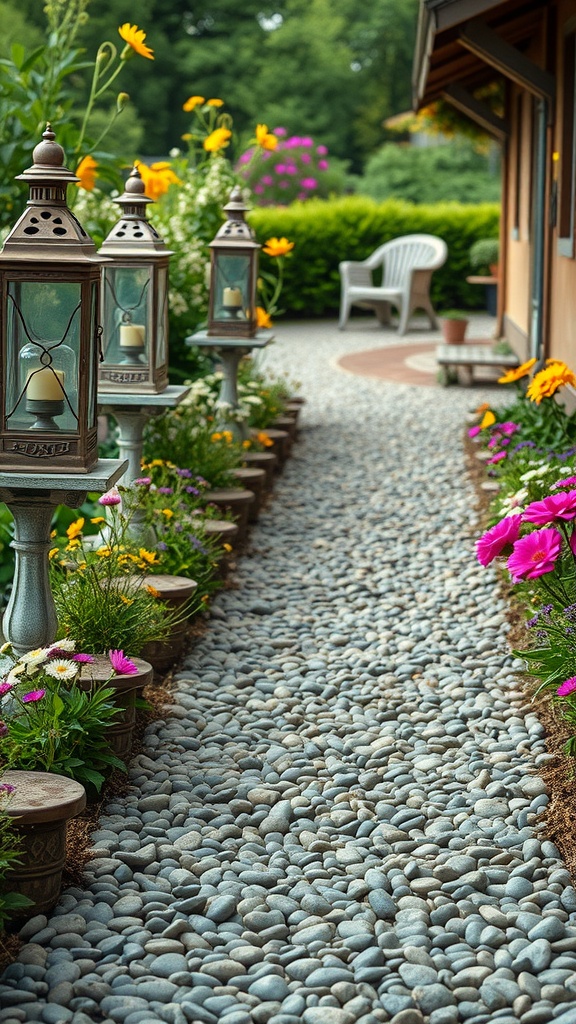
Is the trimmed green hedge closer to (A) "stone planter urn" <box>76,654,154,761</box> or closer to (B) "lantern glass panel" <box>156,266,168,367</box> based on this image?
(B) "lantern glass panel" <box>156,266,168,367</box>

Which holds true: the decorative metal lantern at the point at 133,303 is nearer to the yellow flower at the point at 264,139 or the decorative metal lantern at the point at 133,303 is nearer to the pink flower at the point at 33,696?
the pink flower at the point at 33,696

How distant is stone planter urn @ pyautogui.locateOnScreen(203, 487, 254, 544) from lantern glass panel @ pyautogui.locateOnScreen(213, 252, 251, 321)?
0.97m

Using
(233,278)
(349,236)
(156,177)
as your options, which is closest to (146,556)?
(233,278)

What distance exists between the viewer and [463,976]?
228 cm

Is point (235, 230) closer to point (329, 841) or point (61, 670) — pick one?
point (61, 670)

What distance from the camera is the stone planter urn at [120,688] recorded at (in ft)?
9.89

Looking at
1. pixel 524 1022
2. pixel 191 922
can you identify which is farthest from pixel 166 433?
pixel 524 1022

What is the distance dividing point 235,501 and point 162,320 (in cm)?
111

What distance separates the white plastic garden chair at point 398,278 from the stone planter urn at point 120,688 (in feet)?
35.6

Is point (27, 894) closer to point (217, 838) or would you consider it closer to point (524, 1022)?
point (217, 838)

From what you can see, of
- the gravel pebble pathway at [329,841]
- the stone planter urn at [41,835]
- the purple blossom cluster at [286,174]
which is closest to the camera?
the gravel pebble pathway at [329,841]

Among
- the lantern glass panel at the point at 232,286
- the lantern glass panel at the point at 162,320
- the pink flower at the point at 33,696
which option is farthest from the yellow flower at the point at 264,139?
the pink flower at the point at 33,696

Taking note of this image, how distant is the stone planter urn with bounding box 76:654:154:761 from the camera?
3.01 metres

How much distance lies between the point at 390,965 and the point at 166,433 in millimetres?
3422
